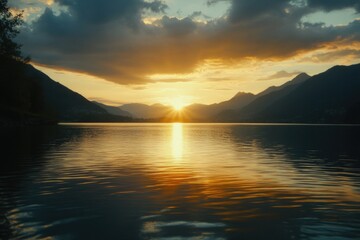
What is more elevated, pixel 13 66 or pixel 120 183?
pixel 13 66

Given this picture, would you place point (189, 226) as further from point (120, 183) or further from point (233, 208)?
point (120, 183)

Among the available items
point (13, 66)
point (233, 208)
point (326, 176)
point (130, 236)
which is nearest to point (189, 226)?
point (130, 236)

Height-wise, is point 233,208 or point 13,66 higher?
point 13,66

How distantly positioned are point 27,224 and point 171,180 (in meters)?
17.4

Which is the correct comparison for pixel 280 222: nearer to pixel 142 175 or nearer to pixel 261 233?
pixel 261 233

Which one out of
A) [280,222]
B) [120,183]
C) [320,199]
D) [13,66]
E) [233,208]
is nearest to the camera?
[280,222]

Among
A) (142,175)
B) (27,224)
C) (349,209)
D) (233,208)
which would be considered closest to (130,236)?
(27,224)

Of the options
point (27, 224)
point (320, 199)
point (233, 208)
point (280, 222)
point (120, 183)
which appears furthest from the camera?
point (120, 183)

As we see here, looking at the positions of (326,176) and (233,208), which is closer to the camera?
(233,208)

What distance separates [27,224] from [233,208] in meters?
12.1

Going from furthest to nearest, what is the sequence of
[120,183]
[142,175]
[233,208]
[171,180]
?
[142,175] → [171,180] → [120,183] → [233,208]

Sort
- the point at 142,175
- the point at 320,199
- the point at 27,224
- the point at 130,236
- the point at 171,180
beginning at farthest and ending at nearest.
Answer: the point at 142,175
the point at 171,180
the point at 320,199
the point at 27,224
the point at 130,236

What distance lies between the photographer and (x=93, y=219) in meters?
19.8

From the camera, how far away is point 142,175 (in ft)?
121
